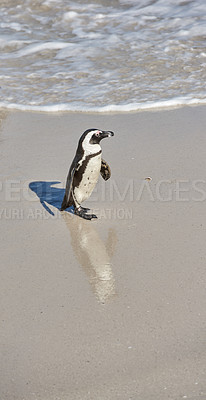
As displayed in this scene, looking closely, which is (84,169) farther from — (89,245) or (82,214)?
(89,245)

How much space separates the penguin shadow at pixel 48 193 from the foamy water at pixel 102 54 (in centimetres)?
196

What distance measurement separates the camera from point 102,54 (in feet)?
27.7

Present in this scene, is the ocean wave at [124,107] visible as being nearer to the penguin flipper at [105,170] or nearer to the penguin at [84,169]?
the penguin flipper at [105,170]

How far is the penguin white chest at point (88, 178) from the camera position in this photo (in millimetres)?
3889

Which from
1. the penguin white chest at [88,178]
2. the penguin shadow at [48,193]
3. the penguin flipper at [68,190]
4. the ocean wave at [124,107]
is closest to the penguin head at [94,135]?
the penguin white chest at [88,178]

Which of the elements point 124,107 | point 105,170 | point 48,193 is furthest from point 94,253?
point 124,107

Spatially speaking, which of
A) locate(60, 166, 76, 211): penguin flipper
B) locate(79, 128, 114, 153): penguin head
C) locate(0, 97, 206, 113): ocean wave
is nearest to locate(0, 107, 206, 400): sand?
locate(60, 166, 76, 211): penguin flipper

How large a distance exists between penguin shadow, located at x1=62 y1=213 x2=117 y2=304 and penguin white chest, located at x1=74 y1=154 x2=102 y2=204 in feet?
0.65

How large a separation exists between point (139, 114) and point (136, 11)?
551 cm

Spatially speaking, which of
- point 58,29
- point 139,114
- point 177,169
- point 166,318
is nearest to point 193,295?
point 166,318

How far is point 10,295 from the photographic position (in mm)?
3141

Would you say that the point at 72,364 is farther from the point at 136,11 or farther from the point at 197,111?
the point at 136,11

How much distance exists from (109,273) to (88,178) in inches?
33.6

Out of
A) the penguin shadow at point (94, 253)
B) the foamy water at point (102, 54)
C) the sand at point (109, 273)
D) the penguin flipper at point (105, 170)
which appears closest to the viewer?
the sand at point (109, 273)
